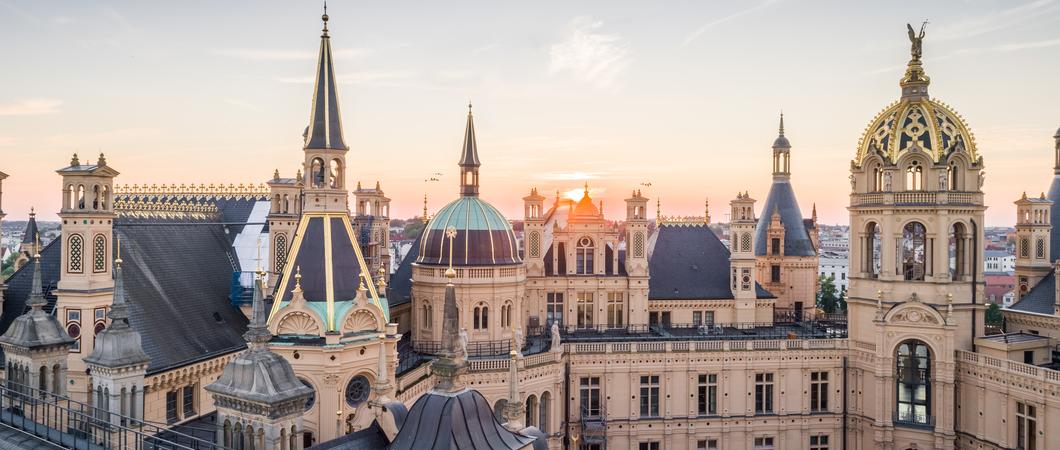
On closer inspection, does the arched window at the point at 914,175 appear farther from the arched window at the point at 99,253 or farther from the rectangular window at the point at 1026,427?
the arched window at the point at 99,253

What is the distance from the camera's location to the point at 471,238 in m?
43.8

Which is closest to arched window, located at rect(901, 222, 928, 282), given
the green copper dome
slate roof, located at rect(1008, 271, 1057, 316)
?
slate roof, located at rect(1008, 271, 1057, 316)

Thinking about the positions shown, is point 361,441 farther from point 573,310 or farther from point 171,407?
point 573,310

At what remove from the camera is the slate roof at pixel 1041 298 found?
42469mm

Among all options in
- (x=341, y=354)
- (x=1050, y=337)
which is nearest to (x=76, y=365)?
(x=341, y=354)

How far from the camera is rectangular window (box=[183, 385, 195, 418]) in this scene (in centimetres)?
3278

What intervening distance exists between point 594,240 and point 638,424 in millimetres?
11729

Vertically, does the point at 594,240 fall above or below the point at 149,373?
above

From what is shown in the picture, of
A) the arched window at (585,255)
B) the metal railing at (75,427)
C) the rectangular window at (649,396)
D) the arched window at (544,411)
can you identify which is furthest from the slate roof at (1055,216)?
the metal railing at (75,427)

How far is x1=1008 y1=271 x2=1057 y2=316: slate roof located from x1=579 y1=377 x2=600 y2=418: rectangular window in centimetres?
2489

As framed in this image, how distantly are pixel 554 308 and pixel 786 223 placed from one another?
20865mm

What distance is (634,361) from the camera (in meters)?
44.4

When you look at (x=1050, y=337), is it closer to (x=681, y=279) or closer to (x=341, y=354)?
(x=681, y=279)

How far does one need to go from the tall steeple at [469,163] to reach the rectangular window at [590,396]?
13.1 m
